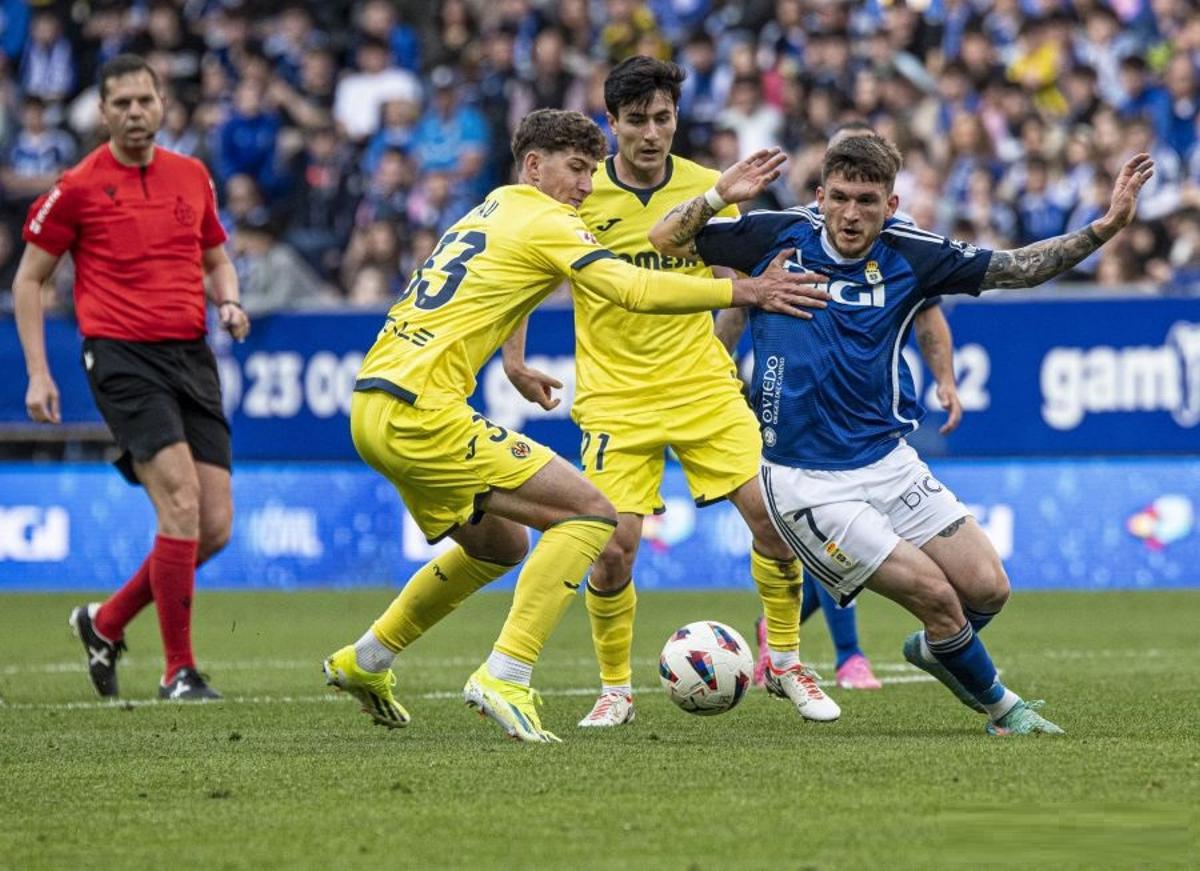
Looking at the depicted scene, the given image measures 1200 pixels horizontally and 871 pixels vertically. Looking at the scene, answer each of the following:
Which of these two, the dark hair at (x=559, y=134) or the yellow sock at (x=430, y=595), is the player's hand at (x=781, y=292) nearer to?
the dark hair at (x=559, y=134)

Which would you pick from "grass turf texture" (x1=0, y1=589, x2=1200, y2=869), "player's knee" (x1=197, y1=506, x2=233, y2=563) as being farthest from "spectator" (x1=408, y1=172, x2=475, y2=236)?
"player's knee" (x1=197, y1=506, x2=233, y2=563)

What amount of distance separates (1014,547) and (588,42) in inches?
271

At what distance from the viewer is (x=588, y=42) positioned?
64.0ft

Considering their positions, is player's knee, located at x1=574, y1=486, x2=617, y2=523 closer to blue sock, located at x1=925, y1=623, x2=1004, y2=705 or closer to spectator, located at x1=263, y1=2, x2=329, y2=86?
blue sock, located at x1=925, y1=623, x2=1004, y2=705

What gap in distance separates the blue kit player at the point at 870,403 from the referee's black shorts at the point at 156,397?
2.76 meters

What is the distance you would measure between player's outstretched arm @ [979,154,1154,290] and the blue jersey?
2.7 inches

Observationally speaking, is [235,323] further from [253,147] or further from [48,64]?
[48,64]

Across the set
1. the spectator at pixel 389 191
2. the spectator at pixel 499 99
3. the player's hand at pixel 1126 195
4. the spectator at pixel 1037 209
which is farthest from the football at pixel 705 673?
the spectator at pixel 499 99

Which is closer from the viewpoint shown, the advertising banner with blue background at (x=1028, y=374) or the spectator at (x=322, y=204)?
the advertising banner with blue background at (x=1028, y=374)

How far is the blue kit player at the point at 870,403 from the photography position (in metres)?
7.34

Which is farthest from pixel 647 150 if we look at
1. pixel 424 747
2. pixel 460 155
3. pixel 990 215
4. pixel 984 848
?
pixel 460 155

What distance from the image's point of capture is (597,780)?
6168 mm

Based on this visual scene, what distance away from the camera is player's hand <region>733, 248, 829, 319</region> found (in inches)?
285

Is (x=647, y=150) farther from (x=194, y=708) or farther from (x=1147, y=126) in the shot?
(x=1147, y=126)
